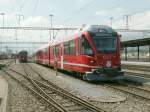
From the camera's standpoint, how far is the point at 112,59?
747 inches

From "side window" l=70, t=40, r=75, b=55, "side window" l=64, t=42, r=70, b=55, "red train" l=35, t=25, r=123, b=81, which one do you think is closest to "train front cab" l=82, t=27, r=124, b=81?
"red train" l=35, t=25, r=123, b=81

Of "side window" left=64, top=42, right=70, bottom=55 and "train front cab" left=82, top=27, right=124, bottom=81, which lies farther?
"side window" left=64, top=42, right=70, bottom=55

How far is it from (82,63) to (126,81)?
9.51 feet

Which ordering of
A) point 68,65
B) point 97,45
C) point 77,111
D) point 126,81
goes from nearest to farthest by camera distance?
point 77,111 < point 97,45 < point 126,81 < point 68,65

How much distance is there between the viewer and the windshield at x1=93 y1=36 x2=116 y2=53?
18875 millimetres

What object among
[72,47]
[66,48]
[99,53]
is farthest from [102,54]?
[66,48]

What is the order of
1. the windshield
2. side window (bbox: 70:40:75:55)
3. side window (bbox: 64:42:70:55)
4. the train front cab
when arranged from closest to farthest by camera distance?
1. the train front cab
2. the windshield
3. side window (bbox: 70:40:75:55)
4. side window (bbox: 64:42:70:55)

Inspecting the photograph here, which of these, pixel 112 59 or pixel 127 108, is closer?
pixel 127 108

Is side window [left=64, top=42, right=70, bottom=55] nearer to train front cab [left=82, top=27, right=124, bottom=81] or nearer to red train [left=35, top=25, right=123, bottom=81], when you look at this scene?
red train [left=35, top=25, right=123, bottom=81]

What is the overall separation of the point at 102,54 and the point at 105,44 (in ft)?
2.06

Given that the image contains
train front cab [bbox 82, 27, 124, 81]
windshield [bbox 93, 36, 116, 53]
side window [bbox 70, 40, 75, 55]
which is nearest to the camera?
train front cab [bbox 82, 27, 124, 81]

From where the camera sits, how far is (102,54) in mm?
18812

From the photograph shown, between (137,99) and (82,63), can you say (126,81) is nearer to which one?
(82,63)

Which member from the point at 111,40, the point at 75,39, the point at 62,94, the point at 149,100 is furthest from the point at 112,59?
the point at 149,100
